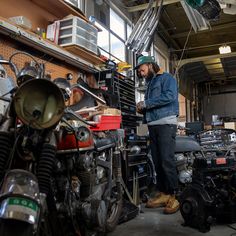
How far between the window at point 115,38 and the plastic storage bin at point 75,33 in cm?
121

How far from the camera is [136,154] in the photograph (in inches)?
125

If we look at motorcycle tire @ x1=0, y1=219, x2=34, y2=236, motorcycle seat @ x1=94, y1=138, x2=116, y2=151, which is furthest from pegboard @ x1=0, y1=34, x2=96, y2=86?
motorcycle tire @ x1=0, y1=219, x2=34, y2=236

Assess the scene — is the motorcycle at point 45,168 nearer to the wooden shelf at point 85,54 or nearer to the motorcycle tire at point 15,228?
the motorcycle tire at point 15,228

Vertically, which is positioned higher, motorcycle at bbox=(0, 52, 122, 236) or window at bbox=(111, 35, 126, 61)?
window at bbox=(111, 35, 126, 61)

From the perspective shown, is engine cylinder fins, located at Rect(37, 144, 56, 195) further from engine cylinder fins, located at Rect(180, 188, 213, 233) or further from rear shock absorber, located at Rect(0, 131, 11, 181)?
engine cylinder fins, located at Rect(180, 188, 213, 233)

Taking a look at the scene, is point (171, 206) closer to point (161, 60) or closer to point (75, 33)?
point (75, 33)

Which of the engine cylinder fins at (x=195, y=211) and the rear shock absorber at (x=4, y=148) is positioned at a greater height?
the rear shock absorber at (x=4, y=148)

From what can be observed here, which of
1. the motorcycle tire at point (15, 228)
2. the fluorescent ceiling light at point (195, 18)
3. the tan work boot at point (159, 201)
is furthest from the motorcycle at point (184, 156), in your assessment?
the motorcycle tire at point (15, 228)

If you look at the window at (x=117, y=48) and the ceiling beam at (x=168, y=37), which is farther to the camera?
the ceiling beam at (x=168, y=37)

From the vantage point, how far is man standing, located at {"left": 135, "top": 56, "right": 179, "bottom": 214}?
2686 mm

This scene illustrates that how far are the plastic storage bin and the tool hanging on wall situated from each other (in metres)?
1.66

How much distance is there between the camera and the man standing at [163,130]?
2686mm

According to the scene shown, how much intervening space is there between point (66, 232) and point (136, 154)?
186 cm

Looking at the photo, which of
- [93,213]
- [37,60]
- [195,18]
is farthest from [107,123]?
[195,18]
